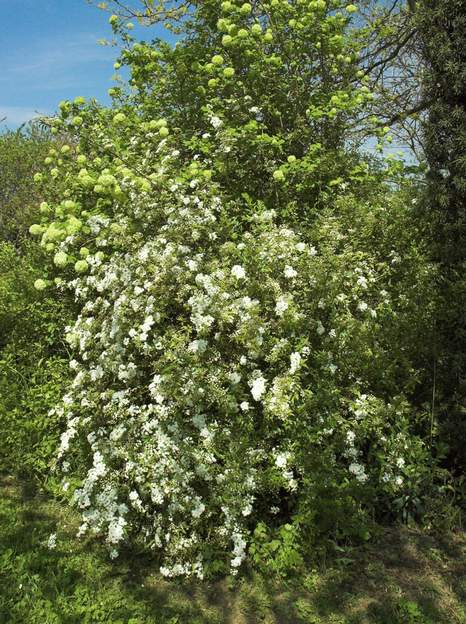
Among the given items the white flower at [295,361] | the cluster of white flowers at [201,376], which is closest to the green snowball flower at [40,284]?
the cluster of white flowers at [201,376]

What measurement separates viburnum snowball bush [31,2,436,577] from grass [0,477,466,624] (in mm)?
154

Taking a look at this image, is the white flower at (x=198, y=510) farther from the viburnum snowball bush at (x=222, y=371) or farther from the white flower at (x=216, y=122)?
the white flower at (x=216, y=122)

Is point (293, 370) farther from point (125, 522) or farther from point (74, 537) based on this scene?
point (74, 537)

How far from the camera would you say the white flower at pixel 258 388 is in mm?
3619

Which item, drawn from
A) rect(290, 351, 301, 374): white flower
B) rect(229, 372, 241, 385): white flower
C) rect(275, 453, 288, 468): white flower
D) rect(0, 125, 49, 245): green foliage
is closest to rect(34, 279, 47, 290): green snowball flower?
rect(229, 372, 241, 385): white flower

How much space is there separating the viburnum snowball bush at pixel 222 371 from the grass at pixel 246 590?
15cm

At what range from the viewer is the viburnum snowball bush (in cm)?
350

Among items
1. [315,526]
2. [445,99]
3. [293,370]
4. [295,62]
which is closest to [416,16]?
[445,99]

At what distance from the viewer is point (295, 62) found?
20.6 ft

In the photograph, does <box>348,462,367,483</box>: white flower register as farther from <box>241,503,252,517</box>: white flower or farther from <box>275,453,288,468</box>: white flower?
<box>241,503,252,517</box>: white flower

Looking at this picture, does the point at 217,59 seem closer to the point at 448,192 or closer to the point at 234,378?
the point at 448,192

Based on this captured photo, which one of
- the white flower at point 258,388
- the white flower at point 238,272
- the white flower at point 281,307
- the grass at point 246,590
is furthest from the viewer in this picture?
the white flower at point 238,272

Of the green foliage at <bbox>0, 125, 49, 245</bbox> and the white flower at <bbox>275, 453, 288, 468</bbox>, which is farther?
the green foliage at <bbox>0, 125, 49, 245</bbox>

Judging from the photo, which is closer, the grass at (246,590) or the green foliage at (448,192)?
the grass at (246,590)
